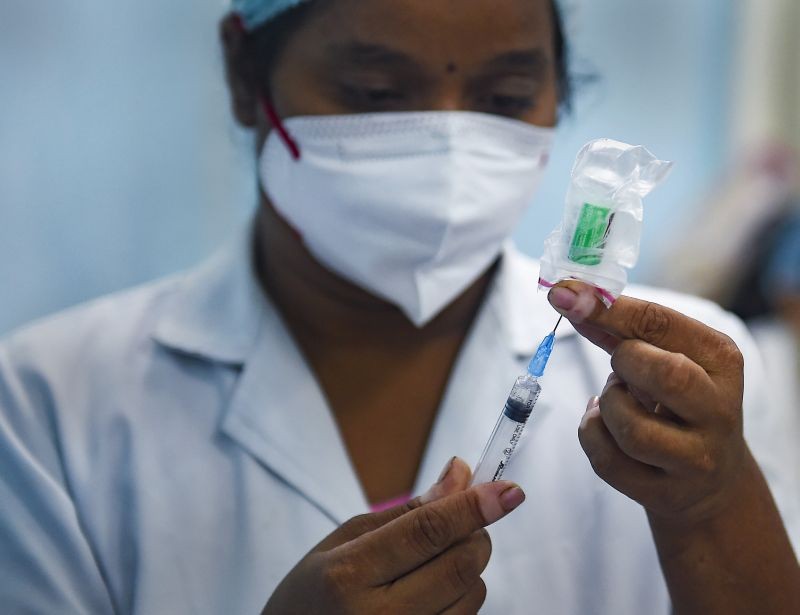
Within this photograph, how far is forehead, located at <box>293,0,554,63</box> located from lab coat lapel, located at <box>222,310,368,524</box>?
432 millimetres

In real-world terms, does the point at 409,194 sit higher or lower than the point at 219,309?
higher

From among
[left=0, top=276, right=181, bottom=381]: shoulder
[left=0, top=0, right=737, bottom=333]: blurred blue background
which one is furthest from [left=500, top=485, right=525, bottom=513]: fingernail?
[left=0, top=0, right=737, bottom=333]: blurred blue background

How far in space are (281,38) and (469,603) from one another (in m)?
0.78

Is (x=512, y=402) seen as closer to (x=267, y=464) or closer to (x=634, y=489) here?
(x=634, y=489)

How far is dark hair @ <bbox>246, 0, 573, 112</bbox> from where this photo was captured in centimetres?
119

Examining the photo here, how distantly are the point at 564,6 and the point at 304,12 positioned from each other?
387 mm

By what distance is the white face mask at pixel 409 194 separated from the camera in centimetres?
114

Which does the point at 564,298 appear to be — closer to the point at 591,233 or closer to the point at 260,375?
the point at 591,233

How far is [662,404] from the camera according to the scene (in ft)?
2.57

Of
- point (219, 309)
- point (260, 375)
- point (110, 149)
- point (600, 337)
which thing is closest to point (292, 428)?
point (260, 375)

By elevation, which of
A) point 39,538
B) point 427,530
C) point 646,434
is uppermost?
point 646,434

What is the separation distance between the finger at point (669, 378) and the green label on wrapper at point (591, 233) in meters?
0.08

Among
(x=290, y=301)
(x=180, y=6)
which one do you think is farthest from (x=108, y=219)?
(x=290, y=301)

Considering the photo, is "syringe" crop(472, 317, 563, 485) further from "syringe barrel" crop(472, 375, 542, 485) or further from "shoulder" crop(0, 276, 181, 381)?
"shoulder" crop(0, 276, 181, 381)
